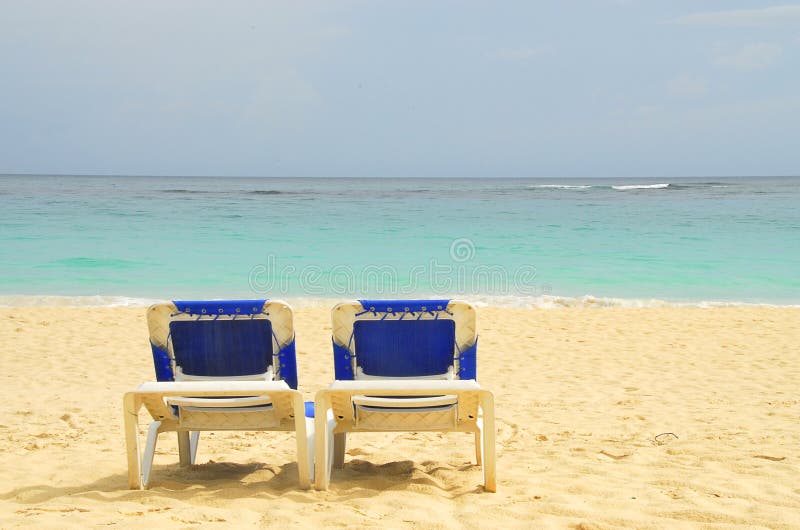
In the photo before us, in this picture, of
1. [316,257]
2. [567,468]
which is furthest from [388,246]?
[567,468]

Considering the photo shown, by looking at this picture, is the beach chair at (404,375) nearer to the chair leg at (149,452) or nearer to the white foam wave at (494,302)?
the chair leg at (149,452)

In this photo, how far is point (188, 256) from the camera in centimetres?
1792

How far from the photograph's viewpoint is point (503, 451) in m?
4.61

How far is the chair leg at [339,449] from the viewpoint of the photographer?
160 inches

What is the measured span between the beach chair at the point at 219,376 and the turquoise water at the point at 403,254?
347 inches

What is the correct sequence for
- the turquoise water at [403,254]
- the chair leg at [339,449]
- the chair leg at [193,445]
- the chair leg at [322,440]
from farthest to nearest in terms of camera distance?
the turquoise water at [403,254]
the chair leg at [193,445]
the chair leg at [339,449]
the chair leg at [322,440]

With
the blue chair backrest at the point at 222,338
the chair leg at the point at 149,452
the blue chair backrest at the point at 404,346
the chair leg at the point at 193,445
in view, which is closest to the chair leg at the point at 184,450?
the chair leg at the point at 193,445

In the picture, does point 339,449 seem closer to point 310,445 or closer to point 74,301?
point 310,445

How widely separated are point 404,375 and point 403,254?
49.4 feet

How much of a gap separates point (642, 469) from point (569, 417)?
1563 mm

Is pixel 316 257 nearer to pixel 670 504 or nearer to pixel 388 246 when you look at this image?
pixel 388 246

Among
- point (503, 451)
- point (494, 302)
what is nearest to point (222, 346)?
point (503, 451)

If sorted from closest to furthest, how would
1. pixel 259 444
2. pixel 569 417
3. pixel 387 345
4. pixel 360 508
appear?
pixel 360 508, pixel 387 345, pixel 259 444, pixel 569 417

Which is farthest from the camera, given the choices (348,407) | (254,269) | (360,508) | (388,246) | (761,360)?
(388,246)
